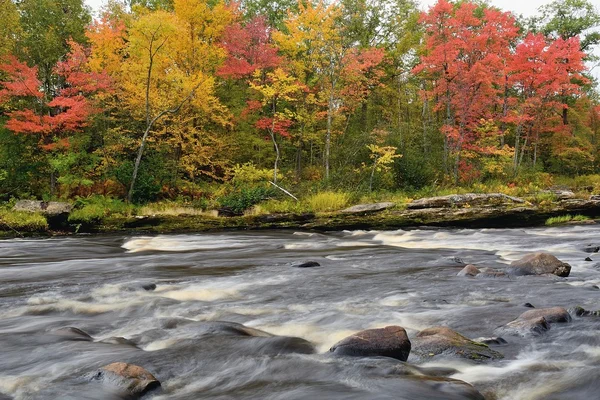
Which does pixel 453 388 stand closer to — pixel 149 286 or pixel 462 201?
pixel 149 286

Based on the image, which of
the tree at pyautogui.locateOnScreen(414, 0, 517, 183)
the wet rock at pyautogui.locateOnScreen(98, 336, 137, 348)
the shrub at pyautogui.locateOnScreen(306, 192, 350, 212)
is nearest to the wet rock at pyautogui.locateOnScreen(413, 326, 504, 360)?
the wet rock at pyautogui.locateOnScreen(98, 336, 137, 348)

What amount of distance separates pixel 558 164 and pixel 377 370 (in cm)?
2911

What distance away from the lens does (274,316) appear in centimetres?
516

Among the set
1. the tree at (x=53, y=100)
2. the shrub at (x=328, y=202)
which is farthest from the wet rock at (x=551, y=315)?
the tree at (x=53, y=100)

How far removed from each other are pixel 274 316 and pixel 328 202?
10.9 m

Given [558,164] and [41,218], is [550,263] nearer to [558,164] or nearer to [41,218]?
[41,218]

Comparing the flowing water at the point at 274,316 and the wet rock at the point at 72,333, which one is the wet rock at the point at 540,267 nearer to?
the flowing water at the point at 274,316

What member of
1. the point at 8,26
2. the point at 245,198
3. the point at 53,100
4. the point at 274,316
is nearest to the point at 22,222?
the point at 53,100

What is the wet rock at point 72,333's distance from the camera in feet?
13.9

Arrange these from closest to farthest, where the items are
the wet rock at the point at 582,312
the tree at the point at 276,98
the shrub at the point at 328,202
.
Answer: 1. the wet rock at the point at 582,312
2. the shrub at the point at 328,202
3. the tree at the point at 276,98

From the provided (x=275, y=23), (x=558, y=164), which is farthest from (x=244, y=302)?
→ (x=275, y=23)

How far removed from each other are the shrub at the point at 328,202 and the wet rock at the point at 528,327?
11.5m

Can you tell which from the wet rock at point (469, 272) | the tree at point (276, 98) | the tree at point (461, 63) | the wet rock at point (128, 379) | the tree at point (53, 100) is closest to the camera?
the wet rock at point (128, 379)

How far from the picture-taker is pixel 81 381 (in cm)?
319
